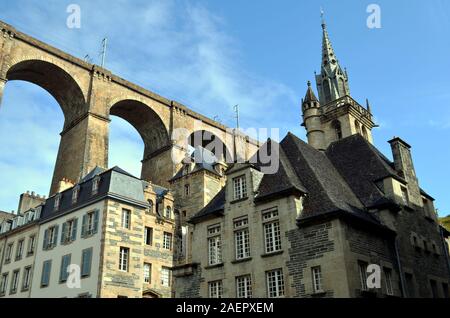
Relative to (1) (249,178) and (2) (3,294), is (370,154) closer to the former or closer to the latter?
(1) (249,178)

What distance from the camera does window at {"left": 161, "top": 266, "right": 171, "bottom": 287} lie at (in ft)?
92.9

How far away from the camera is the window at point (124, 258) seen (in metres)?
24.3

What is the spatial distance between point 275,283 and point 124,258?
10.6m

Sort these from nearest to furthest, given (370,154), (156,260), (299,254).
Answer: (299,254)
(370,154)
(156,260)

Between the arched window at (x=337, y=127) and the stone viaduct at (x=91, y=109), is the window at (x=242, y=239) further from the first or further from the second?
the arched window at (x=337, y=127)

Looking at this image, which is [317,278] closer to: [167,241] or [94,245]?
A: [94,245]

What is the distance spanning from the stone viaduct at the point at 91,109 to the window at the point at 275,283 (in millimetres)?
20853

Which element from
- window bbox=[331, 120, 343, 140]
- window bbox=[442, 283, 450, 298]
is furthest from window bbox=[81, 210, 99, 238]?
window bbox=[331, 120, 343, 140]

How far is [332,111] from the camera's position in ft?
125

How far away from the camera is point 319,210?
17.0 m

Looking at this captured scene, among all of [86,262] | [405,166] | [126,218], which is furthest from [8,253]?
[405,166]

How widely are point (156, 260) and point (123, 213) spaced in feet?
14.4
